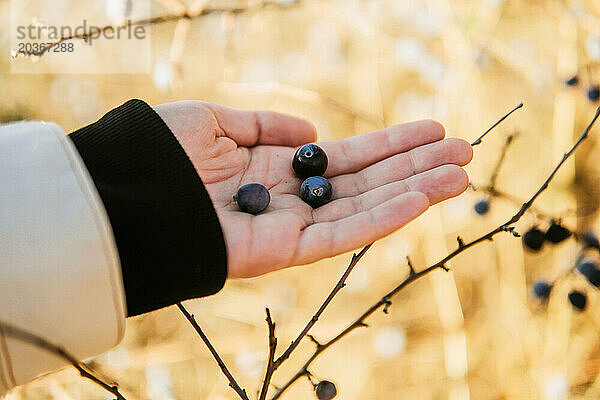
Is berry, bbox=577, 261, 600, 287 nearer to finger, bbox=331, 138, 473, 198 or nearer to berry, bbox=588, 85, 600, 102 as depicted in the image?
finger, bbox=331, 138, 473, 198

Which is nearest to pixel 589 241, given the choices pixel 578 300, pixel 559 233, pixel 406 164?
pixel 559 233

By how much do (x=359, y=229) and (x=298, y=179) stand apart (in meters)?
0.60

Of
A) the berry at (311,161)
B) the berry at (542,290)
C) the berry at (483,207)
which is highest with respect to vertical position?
the berry at (311,161)

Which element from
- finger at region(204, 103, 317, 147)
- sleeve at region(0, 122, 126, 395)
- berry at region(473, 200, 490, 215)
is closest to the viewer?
sleeve at region(0, 122, 126, 395)

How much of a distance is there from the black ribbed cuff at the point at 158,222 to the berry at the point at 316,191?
0.43 m

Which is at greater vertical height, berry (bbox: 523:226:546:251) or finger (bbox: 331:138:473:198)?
finger (bbox: 331:138:473:198)

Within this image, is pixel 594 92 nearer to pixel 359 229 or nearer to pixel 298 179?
pixel 298 179

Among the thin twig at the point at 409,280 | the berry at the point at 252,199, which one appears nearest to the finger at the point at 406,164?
the berry at the point at 252,199

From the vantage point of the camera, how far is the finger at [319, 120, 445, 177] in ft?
6.13

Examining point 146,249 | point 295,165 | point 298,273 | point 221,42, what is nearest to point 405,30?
point 221,42

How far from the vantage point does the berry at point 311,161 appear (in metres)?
1.84

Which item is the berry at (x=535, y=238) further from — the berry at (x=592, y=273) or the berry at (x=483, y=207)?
the berry at (x=483, y=207)
